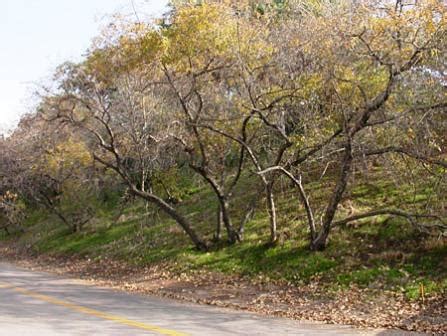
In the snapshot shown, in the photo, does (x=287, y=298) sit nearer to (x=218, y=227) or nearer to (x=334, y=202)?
(x=334, y=202)

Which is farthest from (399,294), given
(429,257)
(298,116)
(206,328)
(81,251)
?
(81,251)

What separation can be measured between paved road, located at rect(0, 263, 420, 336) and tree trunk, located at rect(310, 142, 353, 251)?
15.6 feet

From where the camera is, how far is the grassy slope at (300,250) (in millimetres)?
13914

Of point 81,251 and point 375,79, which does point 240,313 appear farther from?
point 81,251

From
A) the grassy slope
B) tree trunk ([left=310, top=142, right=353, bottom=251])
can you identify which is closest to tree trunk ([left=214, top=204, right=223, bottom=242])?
the grassy slope

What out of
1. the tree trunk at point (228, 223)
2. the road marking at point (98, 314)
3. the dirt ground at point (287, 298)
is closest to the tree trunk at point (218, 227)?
the tree trunk at point (228, 223)

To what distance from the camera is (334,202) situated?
15.4 metres

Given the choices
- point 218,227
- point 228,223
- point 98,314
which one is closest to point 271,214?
point 228,223

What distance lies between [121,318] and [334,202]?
6983mm

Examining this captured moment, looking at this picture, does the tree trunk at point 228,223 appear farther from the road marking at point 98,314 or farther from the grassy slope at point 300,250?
the road marking at point 98,314

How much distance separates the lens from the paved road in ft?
31.4

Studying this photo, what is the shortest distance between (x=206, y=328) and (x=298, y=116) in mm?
8944

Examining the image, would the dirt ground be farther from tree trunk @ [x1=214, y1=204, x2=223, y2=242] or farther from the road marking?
the road marking

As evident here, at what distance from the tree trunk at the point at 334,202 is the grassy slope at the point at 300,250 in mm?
318
